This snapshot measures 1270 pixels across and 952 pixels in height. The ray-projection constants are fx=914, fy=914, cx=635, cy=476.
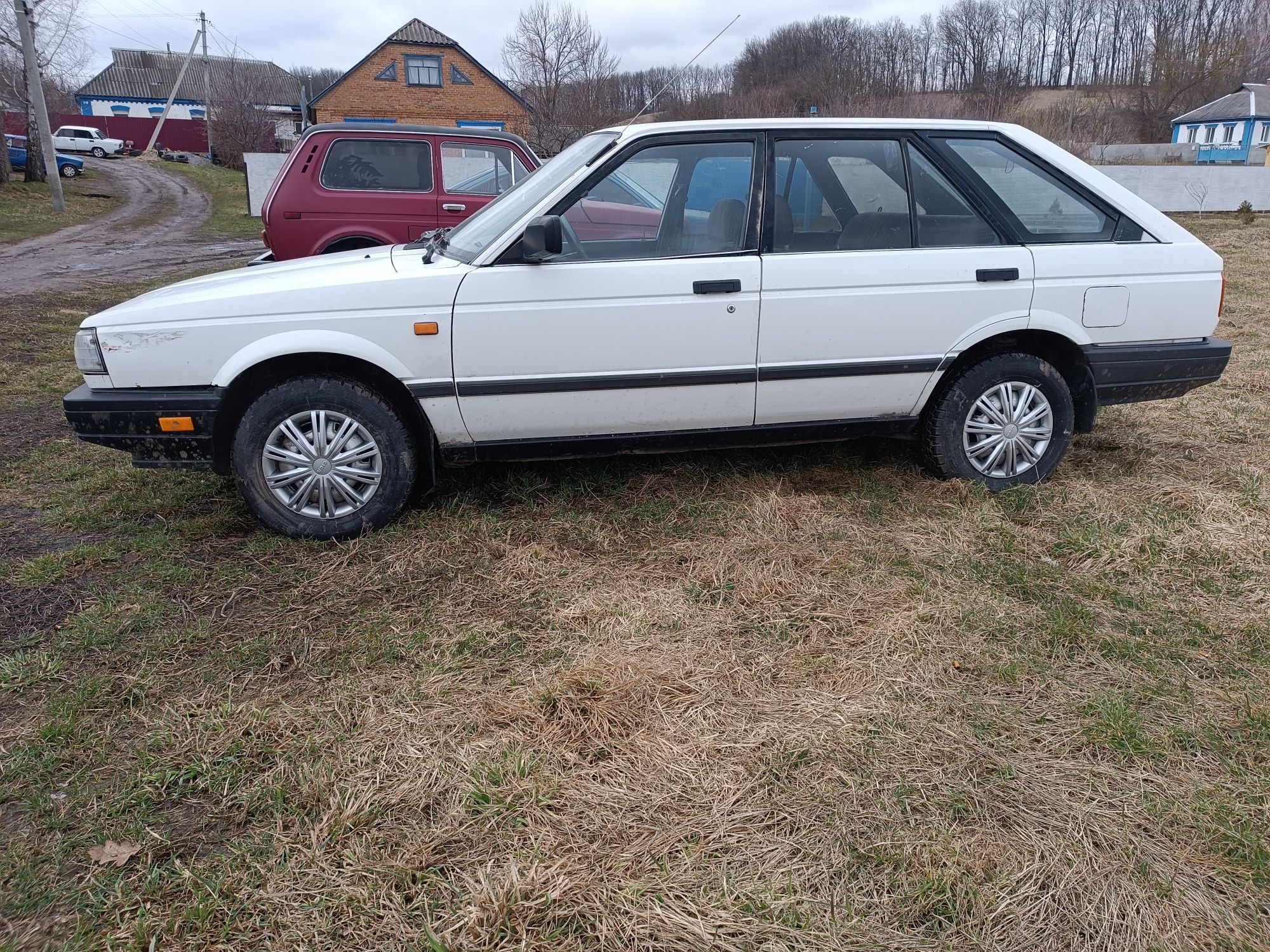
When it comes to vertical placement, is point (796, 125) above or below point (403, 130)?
below

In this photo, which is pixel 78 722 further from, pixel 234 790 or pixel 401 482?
pixel 401 482

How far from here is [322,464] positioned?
3885 millimetres

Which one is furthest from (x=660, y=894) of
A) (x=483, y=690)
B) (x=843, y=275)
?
(x=843, y=275)

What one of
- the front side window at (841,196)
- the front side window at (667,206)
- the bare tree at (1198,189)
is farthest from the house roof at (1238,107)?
the front side window at (667,206)

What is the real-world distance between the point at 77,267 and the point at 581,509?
1392 cm

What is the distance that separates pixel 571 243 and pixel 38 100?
87.1 ft

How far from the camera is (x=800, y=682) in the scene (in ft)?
9.62

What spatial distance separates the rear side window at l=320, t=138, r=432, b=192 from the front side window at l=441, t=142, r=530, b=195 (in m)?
0.21

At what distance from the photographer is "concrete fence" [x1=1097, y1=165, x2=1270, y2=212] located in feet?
76.6

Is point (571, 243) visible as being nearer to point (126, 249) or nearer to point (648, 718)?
point (648, 718)

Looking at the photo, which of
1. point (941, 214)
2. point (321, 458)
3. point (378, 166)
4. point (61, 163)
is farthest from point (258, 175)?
point (941, 214)

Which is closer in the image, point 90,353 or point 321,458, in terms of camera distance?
point 90,353

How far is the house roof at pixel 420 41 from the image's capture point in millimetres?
43875

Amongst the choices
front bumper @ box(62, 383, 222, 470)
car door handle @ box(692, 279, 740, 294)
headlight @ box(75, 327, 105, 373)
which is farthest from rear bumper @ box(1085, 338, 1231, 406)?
headlight @ box(75, 327, 105, 373)
